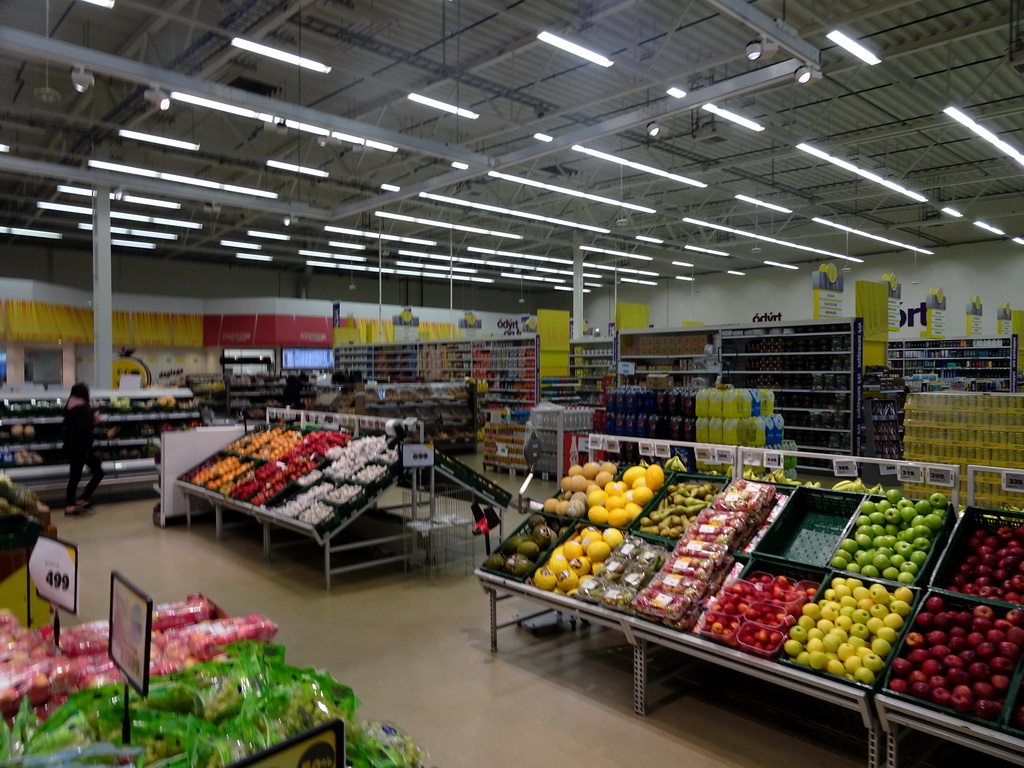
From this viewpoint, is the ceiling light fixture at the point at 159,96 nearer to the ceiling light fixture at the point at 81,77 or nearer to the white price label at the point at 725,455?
the ceiling light fixture at the point at 81,77

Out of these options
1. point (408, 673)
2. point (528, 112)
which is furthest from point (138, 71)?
point (408, 673)

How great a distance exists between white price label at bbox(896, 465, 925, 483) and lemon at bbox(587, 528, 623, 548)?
1.58 metres

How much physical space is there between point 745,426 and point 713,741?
4.41m

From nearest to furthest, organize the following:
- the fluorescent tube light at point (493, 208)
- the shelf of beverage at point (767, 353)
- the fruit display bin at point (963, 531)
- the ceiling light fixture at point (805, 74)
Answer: the fruit display bin at point (963, 531), the ceiling light fixture at point (805, 74), the shelf of beverage at point (767, 353), the fluorescent tube light at point (493, 208)

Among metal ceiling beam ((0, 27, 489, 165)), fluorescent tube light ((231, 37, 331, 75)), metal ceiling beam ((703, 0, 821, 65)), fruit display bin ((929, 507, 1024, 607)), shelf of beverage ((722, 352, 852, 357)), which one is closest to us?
fruit display bin ((929, 507, 1024, 607))

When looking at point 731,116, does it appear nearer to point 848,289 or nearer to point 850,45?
point 850,45

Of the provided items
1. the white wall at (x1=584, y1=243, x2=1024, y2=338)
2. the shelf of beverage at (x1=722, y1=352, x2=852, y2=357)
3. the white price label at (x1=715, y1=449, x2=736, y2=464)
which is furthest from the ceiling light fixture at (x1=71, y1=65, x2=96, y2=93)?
the white wall at (x1=584, y1=243, x2=1024, y2=338)

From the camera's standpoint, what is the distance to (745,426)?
23.9 ft

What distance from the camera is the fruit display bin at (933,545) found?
3225 mm

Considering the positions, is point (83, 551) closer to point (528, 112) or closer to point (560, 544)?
point (560, 544)

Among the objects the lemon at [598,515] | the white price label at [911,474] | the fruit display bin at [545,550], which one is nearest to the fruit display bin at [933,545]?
the white price label at [911,474]

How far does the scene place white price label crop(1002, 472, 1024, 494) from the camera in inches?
127

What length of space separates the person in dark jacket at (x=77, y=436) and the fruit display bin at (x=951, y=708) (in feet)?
28.3

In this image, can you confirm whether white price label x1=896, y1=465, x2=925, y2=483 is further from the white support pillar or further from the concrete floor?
the white support pillar
